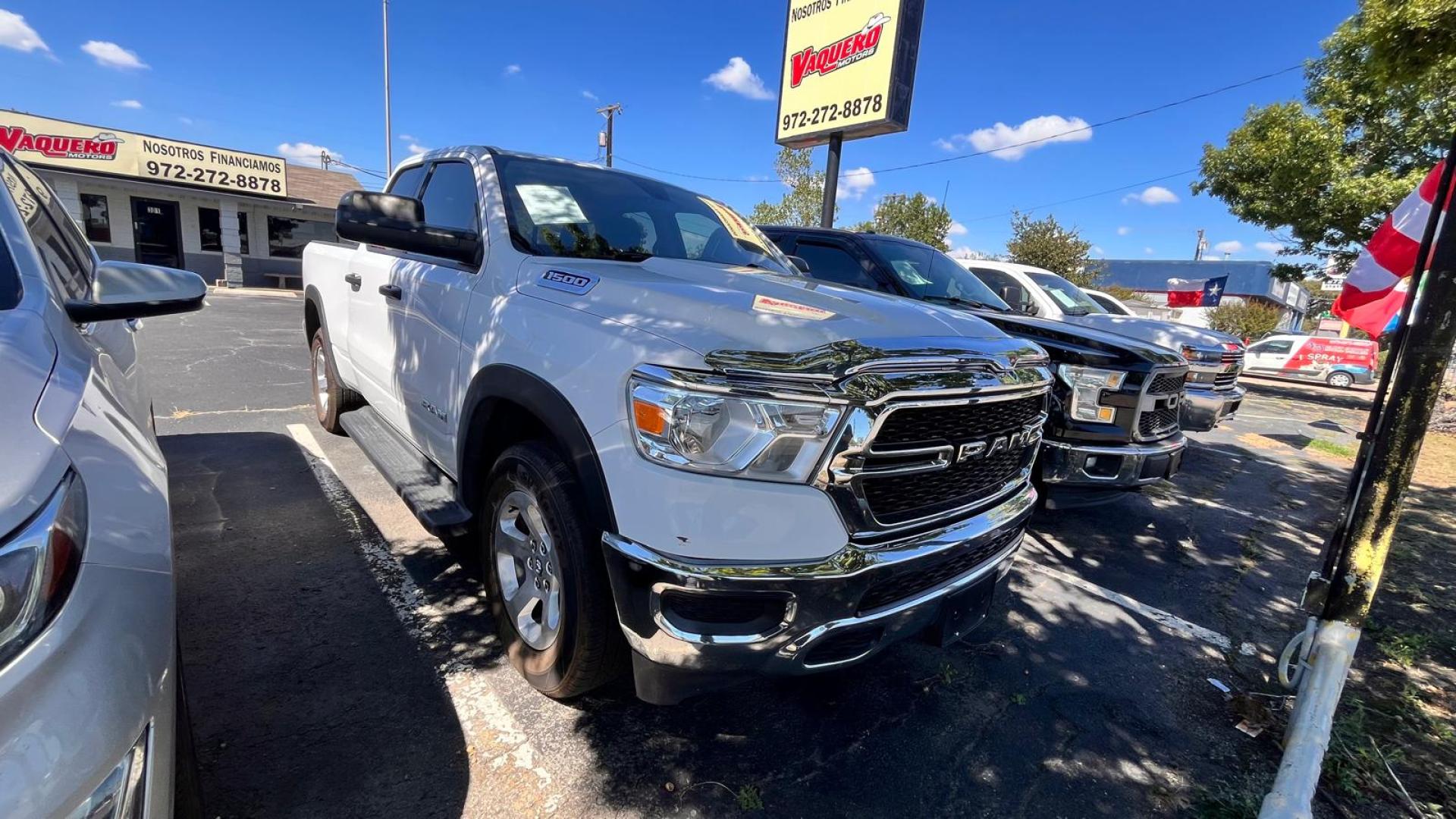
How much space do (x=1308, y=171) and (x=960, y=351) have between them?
1783 cm

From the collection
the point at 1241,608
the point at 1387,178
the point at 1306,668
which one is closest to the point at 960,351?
the point at 1306,668

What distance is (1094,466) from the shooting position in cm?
410

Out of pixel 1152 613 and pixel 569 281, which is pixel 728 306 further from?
pixel 1152 613

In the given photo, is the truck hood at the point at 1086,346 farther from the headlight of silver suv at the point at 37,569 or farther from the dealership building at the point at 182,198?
the dealership building at the point at 182,198

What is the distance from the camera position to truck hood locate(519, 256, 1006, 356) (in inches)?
75.0

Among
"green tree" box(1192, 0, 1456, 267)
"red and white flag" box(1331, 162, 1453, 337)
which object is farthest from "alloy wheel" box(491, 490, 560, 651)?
"green tree" box(1192, 0, 1456, 267)

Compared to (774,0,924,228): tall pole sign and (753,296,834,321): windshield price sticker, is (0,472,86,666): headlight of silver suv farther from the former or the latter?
(774,0,924,228): tall pole sign

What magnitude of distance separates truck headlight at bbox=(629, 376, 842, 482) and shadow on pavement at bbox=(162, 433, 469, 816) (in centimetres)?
133

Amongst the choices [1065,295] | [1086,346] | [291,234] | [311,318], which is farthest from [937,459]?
[291,234]

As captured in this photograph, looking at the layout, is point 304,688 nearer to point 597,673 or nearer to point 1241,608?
point 597,673

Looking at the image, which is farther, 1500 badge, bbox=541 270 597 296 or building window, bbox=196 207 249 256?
building window, bbox=196 207 249 256

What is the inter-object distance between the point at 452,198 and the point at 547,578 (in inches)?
85.2

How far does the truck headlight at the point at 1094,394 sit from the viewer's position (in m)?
4.18

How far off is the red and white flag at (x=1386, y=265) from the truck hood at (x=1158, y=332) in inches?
97.3
